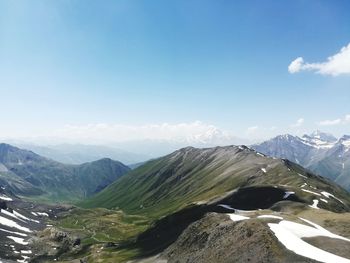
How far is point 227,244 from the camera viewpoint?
68.0 meters

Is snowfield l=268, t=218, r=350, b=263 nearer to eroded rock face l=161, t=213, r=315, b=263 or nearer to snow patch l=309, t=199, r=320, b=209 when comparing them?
eroded rock face l=161, t=213, r=315, b=263

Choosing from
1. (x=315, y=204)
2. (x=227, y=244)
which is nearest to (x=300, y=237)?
(x=227, y=244)

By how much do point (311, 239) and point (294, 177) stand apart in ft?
407

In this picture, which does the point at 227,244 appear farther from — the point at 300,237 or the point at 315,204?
the point at 315,204

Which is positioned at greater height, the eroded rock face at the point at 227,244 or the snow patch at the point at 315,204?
the snow patch at the point at 315,204

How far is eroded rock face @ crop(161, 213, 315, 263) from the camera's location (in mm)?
58875

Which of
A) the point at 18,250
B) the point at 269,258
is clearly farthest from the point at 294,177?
the point at 269,258

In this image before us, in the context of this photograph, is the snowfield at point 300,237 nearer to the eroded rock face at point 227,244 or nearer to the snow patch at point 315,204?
the eroded rock face at point 227,244

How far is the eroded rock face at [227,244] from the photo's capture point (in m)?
58.9

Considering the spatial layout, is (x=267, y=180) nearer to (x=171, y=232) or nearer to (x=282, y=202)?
(x=282, y=202)

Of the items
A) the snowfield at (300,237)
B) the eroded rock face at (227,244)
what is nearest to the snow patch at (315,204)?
the eroded rock face at (227,244)

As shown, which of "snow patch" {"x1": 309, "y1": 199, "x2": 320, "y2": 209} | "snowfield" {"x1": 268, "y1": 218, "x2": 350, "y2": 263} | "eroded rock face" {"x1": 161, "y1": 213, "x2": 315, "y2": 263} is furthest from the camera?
"snow patch" {"x1": 309, "y1": 199, "x2": 320, "y2": 209}

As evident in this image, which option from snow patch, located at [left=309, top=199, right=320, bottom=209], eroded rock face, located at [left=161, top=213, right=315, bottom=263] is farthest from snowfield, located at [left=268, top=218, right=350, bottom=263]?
snow patch, located at [left=309, top=199, right=320, bottom=209]

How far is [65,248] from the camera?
195625mm
